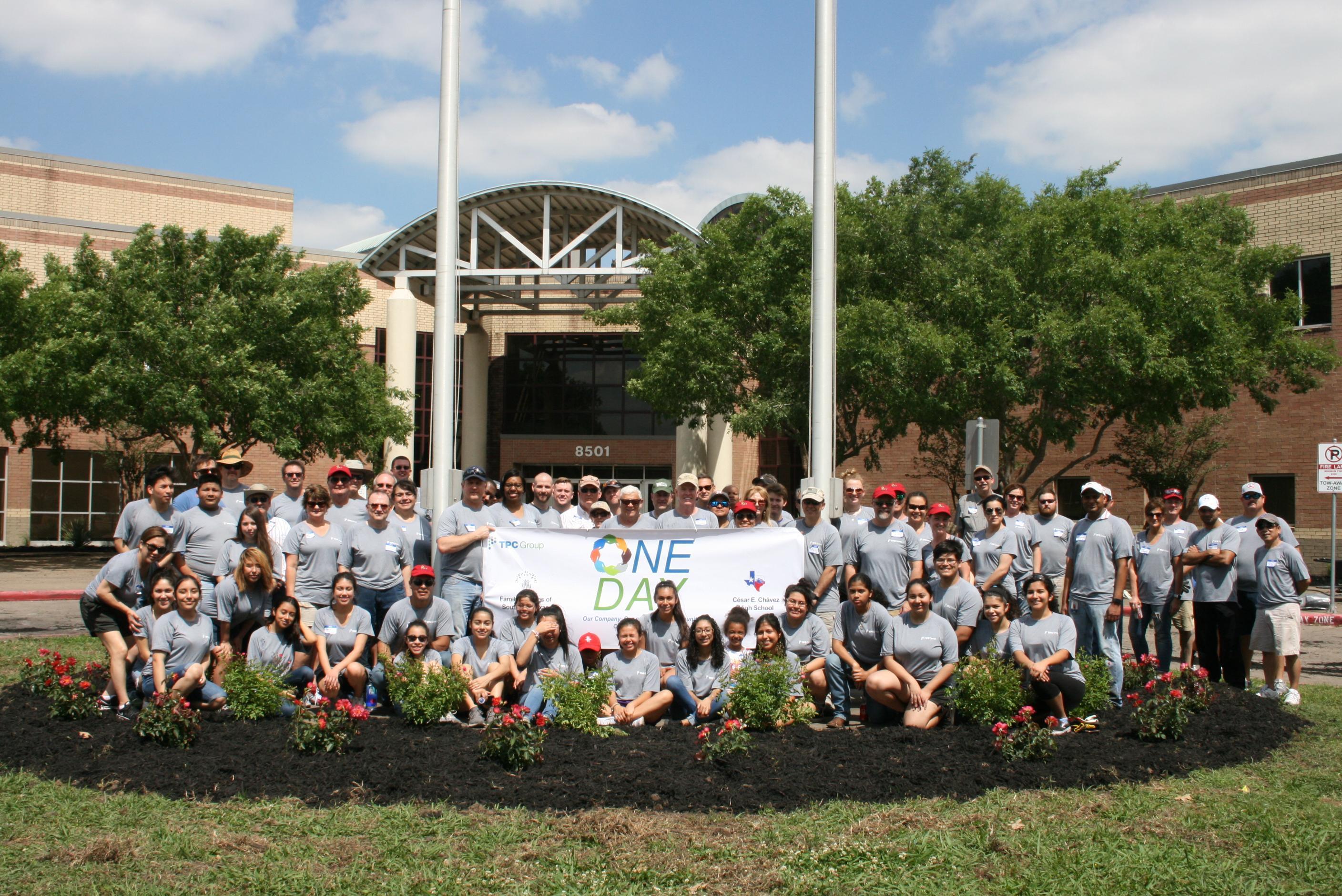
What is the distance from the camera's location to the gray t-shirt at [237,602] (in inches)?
328

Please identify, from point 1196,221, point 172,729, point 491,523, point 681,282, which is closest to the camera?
point 172,729

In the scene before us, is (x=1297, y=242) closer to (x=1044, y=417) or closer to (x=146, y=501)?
(x=1044, y=417)

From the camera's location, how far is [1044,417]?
2095 cm

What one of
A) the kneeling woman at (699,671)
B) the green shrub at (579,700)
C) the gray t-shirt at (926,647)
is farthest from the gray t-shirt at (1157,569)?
the green shrub at (579,700)

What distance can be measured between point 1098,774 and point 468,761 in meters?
3.81

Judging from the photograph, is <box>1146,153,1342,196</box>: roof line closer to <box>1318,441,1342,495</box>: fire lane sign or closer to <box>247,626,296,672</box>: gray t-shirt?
<box>1318,441,1342,495</box>: fire lane sign

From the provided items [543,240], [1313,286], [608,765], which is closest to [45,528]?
[543,240]

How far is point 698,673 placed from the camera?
325 inches

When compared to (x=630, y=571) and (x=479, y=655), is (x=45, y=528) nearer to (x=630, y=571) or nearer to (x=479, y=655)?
(x=630, y=571)

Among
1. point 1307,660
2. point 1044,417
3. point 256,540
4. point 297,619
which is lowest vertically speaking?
point 1307,660

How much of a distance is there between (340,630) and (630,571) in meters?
2.43

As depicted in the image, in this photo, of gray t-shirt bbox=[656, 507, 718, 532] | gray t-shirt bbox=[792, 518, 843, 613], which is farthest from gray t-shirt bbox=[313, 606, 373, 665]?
gray t-shirt bbox=[792, 518, 843, 613]

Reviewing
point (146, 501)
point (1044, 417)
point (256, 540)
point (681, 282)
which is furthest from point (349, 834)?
point (681, 282)

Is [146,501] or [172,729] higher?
[146,501]
